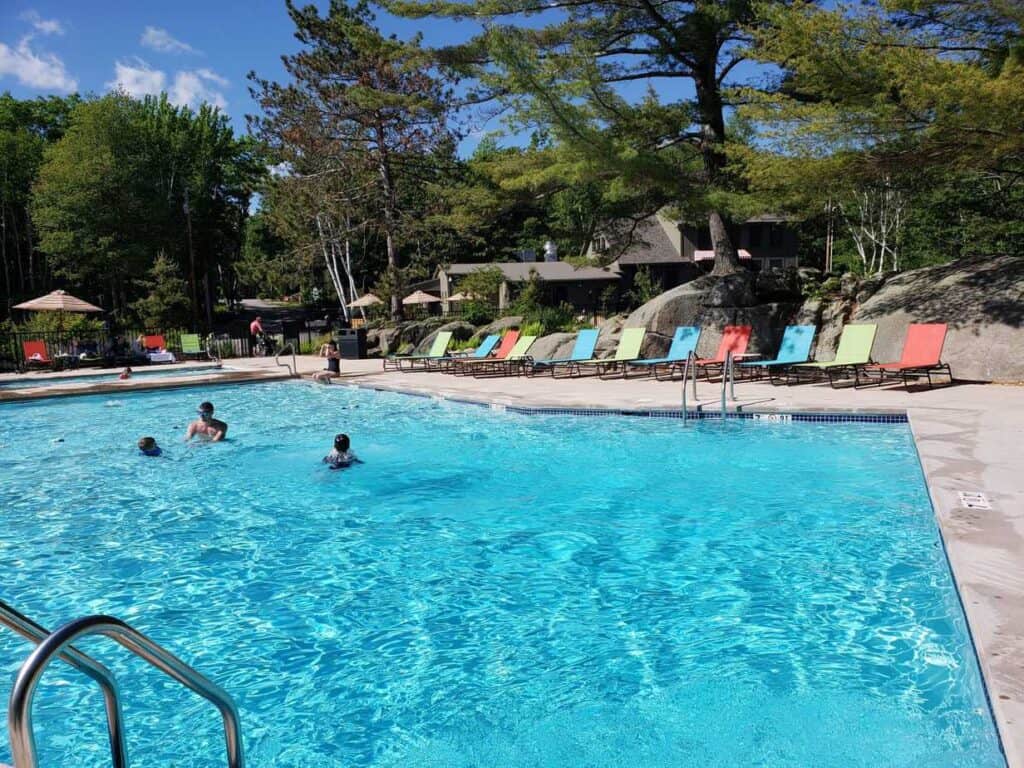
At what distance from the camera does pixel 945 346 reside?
1242cm

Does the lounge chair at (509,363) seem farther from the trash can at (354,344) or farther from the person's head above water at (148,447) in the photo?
the person's head above water at (148,447)

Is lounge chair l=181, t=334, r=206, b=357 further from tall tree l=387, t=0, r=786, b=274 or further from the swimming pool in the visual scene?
tall tree l=387, t=0, r=786, b=274

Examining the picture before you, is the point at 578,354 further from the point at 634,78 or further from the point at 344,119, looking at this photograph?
the point at 344,119

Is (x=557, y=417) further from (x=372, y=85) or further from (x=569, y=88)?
(x=372, y=85)

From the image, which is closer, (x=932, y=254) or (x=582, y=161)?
(x=582, y=161)

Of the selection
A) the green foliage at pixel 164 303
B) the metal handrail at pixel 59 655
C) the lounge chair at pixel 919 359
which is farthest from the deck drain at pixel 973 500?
the green foliage at pixel 164 303

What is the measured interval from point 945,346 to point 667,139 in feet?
24.1

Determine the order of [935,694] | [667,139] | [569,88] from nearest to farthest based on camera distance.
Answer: [935,694] < [569,88] < [667,139]

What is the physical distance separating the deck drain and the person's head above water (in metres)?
9.86

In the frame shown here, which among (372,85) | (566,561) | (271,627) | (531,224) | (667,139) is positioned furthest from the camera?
(531,224)

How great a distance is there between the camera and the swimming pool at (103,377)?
61.9ft

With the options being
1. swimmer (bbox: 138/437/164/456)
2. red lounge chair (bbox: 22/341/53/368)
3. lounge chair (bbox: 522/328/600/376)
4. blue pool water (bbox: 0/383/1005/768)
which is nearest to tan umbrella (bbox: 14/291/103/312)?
red lounge chair (bbox: 22/341/53/368)

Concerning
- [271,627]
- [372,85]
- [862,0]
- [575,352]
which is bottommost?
[271,627]

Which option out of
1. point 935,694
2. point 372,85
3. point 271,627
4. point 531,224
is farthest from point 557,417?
point 531,224
